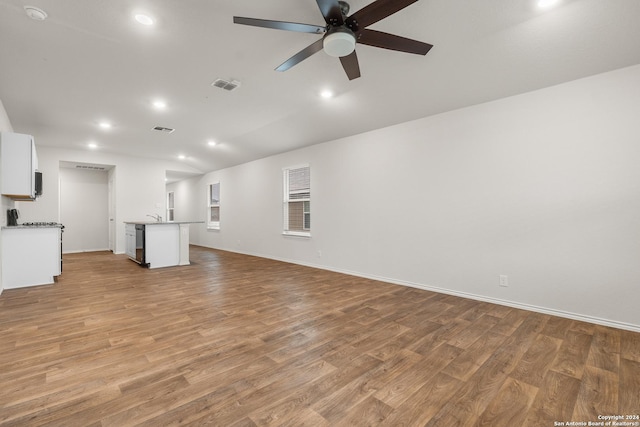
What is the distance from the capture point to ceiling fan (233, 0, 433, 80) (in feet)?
6.49

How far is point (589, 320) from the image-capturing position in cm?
303

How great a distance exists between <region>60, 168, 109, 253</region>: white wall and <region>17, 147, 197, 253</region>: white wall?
1.35m

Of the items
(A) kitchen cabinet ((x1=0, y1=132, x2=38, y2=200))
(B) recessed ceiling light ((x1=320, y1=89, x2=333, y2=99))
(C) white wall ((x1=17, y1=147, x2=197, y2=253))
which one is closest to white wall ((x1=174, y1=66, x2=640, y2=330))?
(B) recessed ceiling light ((x1=320, y1=89, x2=333, y2=99))

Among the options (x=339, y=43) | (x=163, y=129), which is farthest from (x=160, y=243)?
(x=339, y=43)

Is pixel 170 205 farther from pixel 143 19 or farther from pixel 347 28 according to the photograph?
pixel 347 28

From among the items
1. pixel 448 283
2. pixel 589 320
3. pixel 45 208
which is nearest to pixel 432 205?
pixel 448 283

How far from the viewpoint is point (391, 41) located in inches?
92.9

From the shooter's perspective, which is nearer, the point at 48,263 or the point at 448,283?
the point at 448,283

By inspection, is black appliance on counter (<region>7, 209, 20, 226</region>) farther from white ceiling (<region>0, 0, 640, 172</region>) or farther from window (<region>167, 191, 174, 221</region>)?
window (<region>167, 191, 174, 221</region>)

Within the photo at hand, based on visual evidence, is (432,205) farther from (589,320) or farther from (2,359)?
(2,359)

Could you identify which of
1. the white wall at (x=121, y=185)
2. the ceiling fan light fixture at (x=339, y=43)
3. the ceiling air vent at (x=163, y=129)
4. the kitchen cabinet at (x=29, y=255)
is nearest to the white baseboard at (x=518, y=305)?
the ceiling fan light fixture at (x=339, y=43)

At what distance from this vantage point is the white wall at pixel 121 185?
701 cm

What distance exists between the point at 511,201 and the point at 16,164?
6888 mm

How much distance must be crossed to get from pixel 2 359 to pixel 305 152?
Result: 17.4ft
